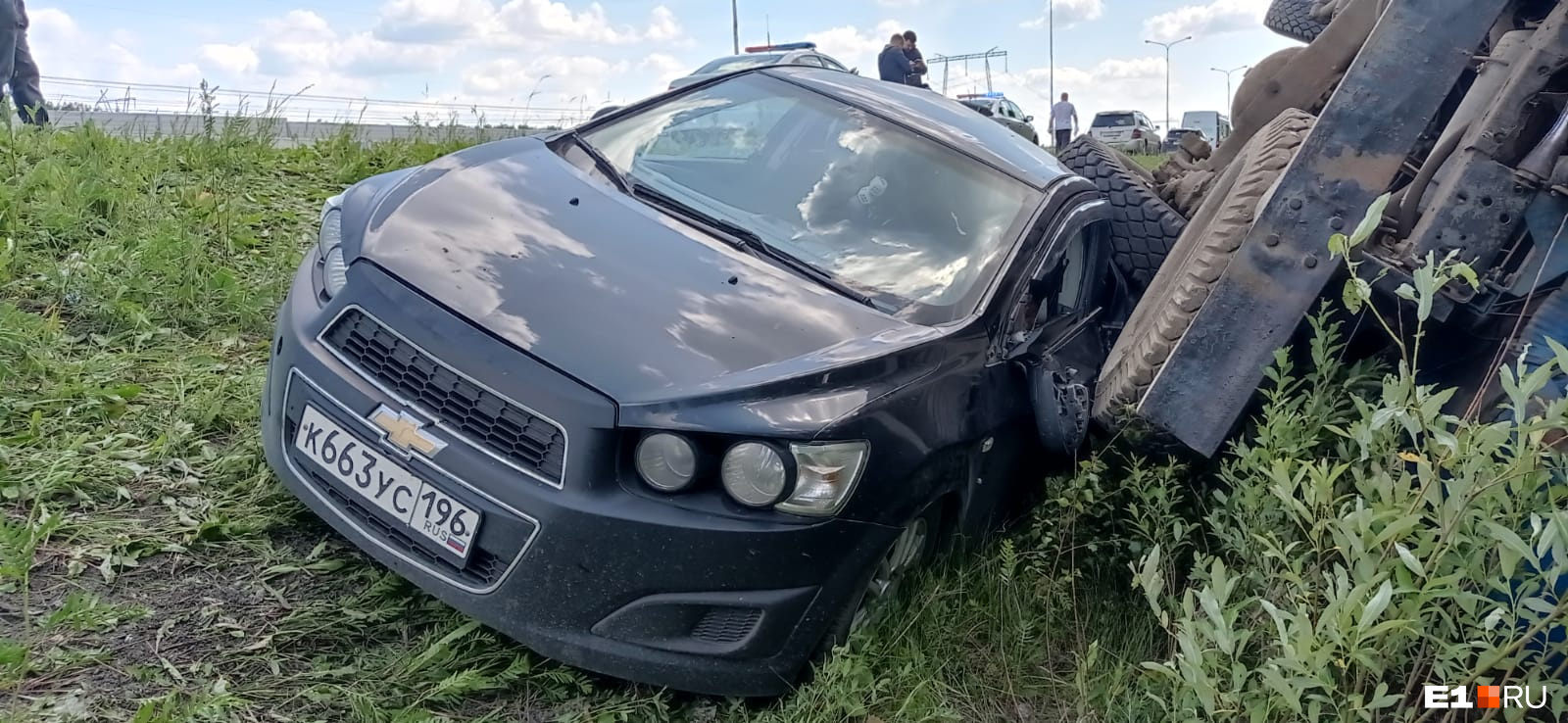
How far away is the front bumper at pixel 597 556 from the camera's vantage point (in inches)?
Answer: 82.1

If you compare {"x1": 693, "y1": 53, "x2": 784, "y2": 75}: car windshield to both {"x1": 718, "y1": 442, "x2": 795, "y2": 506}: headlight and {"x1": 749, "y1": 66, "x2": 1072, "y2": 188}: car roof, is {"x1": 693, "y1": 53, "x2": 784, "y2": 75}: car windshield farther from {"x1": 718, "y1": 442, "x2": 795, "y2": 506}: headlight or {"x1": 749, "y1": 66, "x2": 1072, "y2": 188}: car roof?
{"x1": 718, "y1": 442, "x2": 795, "y2": 506}: headlight

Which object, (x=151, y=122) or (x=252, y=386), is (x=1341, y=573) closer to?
(x=252, y=386)

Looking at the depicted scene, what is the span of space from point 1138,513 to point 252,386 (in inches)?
109

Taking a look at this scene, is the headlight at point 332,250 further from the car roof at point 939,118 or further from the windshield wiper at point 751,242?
the car roof at point 939,118

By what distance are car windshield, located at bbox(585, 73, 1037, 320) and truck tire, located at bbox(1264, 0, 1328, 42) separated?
4.48 m

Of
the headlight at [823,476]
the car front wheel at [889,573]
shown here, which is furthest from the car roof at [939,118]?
the headlight at [823,476]

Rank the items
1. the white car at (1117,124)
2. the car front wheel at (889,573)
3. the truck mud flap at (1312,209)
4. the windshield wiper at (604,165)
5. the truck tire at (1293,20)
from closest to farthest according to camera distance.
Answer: the car front wheel at (889,573)
the truck mud flap at (1312,209)
the windshield wiper at (604,165)
the truck tire at (1293,20)
the white car at (1117,124)

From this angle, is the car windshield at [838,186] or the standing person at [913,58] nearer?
the car windshield at [838,186]

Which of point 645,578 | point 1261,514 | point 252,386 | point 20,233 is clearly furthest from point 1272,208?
point 20,233

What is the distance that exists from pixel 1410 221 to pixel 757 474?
1824 mm

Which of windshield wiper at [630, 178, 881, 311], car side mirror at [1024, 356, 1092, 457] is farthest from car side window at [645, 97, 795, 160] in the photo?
car side mirror at [1024, 356, 1092, 457]

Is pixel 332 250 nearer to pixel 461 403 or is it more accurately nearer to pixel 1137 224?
pixel 461 403

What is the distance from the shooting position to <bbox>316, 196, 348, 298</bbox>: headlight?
2.59 m

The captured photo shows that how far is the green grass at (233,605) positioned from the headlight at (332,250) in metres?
0.62
